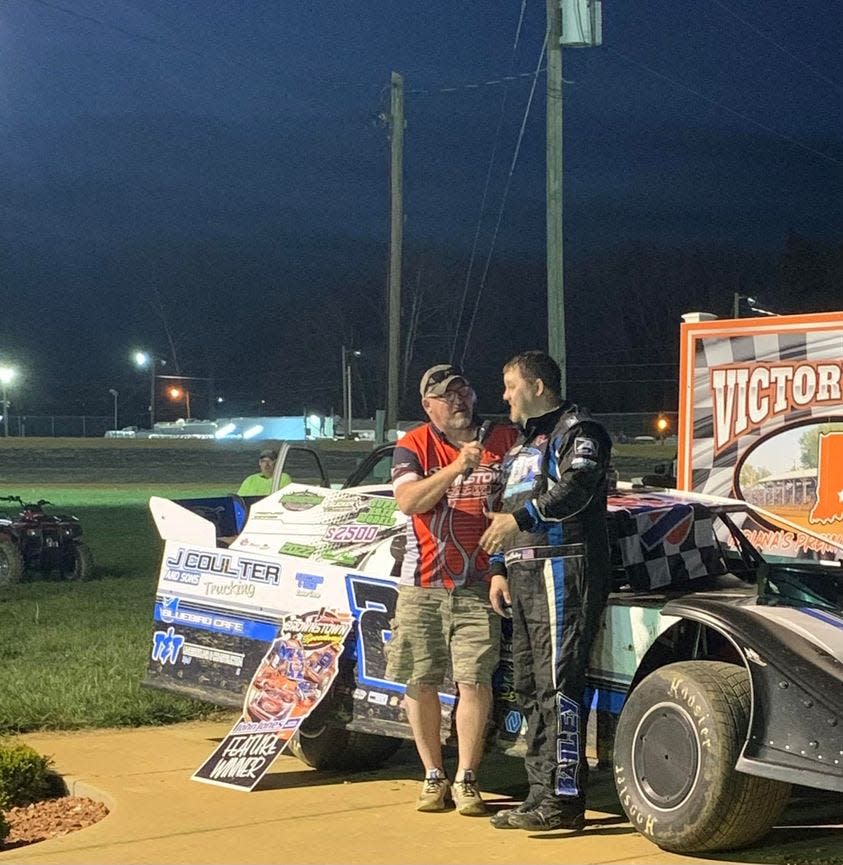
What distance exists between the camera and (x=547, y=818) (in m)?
5.24

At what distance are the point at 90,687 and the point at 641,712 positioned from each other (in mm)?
4565

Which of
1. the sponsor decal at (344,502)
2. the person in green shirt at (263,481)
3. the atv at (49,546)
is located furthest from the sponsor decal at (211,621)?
the atv at (49,546)

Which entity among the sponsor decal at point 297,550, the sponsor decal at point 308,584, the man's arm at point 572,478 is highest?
the man's arm at point 572,478

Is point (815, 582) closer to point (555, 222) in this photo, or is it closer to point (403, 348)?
point (555, 222)

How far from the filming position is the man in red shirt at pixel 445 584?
18.3ft

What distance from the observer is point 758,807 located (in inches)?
188

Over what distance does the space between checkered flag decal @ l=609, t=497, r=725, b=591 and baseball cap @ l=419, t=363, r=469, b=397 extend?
89cm

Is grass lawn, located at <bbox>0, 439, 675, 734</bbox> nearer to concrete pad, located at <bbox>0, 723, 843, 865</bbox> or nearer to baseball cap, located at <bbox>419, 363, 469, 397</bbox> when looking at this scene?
concrete pad, located at <bbox>0, 723, 843, 865</bbox>

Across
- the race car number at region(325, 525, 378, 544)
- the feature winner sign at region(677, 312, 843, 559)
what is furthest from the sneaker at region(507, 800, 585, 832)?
the feature winner sign at region(677, 312, 843, 559)

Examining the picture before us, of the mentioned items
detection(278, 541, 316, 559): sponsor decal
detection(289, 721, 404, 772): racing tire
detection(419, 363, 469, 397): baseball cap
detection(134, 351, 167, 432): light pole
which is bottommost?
detection(289, 721, 404, 772): racing tire

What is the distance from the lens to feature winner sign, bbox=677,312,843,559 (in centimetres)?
963

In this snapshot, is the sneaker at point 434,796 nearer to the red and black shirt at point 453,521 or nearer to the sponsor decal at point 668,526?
the red and black shirt at point 453,521

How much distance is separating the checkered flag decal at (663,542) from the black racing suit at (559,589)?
491 mm

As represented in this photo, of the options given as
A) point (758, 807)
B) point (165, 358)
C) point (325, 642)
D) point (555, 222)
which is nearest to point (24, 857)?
point (325, 642)
